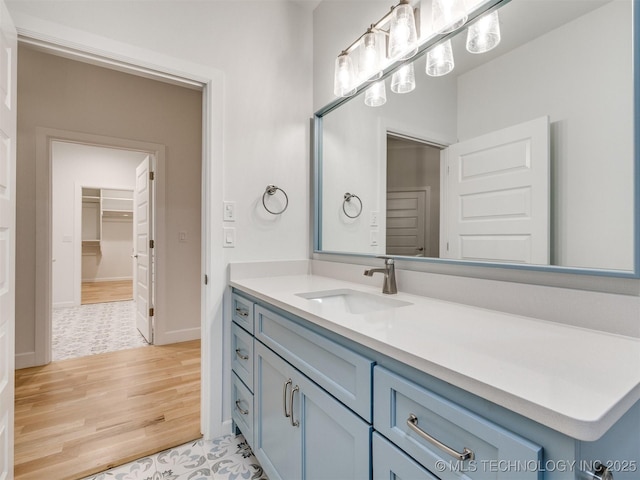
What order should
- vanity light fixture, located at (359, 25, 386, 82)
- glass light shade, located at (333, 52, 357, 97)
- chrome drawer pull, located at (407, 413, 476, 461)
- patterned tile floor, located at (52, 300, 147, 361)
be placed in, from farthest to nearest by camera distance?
1. patterned tile floor, located at (52, 300, 147, 361)
2. glass light shade, located at (333, 52, 357, 97)
3. vanity light fixture, located at (359, 25, 386, 82)
4. chrome drawer pull, located at (407, 413, 476, 461)

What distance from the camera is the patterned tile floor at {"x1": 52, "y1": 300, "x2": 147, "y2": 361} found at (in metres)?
3.10

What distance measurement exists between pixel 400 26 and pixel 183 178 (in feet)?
8.68

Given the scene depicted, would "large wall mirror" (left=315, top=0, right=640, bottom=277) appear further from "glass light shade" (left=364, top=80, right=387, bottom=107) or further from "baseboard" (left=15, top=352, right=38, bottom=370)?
"baseboard" (left=15, top=352, right=38, bottom=370)

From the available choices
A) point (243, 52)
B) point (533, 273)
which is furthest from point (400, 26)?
point (533, 273)

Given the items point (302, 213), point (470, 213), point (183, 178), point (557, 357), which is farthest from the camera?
point (183, 178)

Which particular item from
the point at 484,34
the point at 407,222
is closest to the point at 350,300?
the point at 407,222

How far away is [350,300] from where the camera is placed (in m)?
1.54

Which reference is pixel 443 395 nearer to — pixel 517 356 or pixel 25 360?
pixel 517 356

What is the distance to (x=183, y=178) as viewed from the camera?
331cm

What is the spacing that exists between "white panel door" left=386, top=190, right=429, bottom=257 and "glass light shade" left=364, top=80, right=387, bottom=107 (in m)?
0.47

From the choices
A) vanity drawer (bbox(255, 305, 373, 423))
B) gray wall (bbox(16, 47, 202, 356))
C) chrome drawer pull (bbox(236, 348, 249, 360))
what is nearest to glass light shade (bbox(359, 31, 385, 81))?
vanity drawer (bbox(255, 305, 373, 423))

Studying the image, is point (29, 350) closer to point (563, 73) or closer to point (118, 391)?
point (118, 391)

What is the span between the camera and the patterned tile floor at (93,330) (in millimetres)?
3104

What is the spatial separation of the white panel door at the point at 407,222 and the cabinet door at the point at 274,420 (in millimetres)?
721
